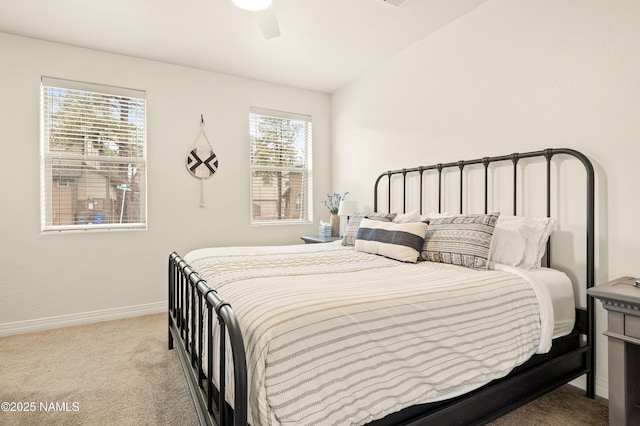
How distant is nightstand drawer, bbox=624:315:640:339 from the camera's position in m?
1.46

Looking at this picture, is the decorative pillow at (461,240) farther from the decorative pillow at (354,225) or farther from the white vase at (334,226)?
the white vase at (334,226)

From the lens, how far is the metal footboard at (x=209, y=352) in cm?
99

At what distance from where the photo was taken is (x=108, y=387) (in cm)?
203

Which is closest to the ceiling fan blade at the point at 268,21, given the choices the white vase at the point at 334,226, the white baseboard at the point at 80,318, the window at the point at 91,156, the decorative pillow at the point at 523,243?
the window at the point at 91,156

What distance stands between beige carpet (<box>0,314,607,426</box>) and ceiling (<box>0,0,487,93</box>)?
102 inches

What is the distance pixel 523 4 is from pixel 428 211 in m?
1.67

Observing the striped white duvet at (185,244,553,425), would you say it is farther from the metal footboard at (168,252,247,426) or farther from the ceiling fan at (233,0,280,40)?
the ceiling fan at (233,0,280,40)

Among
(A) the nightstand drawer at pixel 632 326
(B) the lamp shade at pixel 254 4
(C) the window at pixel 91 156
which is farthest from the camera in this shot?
(C) the window at pixel 91 156

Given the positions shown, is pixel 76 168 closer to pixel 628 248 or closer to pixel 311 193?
pixel 311 193

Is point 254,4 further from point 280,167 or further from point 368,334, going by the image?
point 280,167

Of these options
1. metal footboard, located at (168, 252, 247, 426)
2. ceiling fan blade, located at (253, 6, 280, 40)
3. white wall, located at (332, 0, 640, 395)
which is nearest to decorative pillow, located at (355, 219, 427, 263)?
white wall, located at (332, 0, 640, 395)

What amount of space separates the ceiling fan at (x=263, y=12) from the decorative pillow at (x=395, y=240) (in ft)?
5.14

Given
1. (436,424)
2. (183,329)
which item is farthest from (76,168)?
(436,424)

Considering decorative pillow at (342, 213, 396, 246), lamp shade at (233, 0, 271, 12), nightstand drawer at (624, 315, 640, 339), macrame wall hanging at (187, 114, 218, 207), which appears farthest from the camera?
macrame wall hanging at (187, 114, 218, 207)
